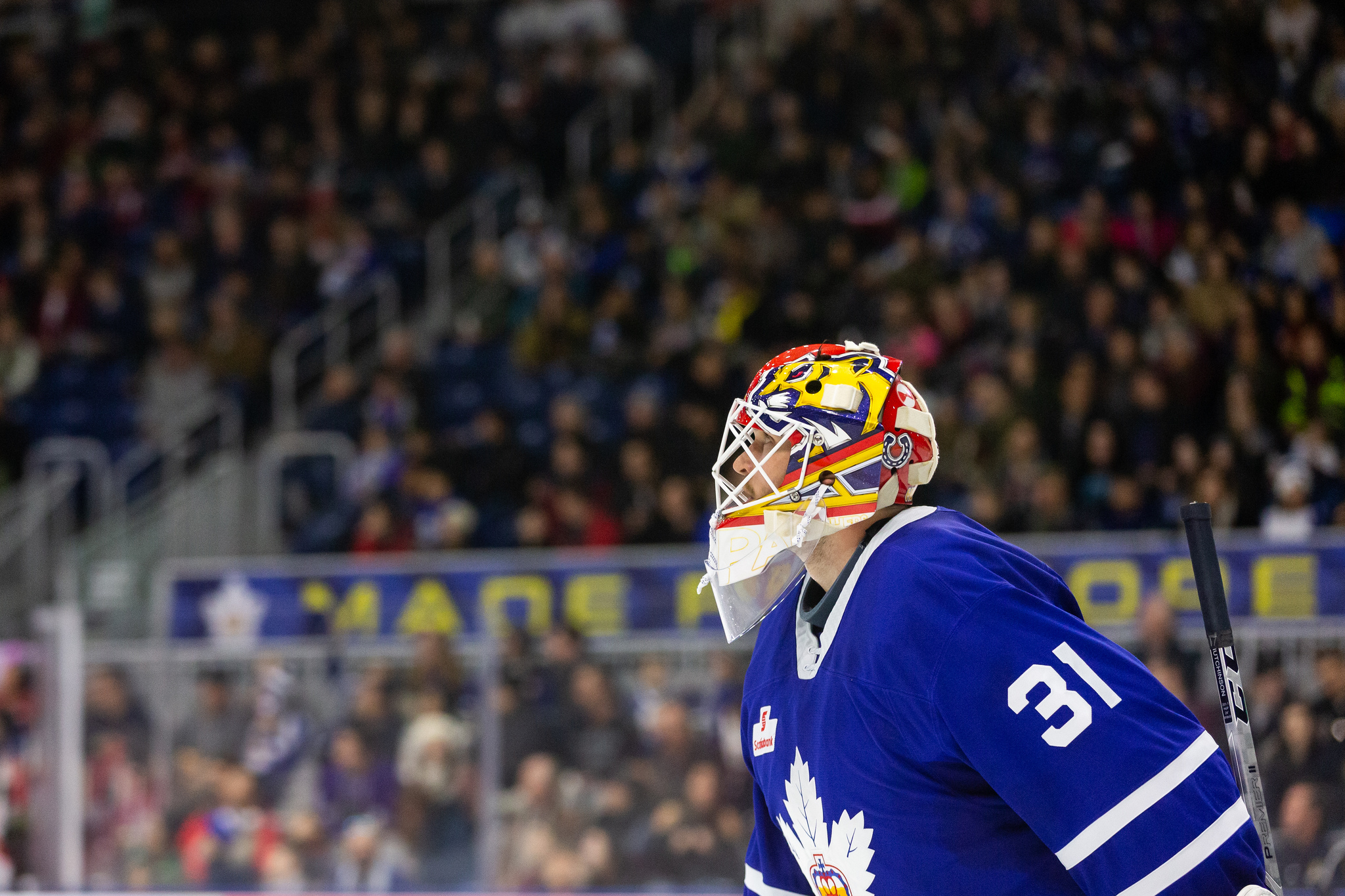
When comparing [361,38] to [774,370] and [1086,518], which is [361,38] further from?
[774,370]

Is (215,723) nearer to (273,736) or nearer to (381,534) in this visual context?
(273,736)

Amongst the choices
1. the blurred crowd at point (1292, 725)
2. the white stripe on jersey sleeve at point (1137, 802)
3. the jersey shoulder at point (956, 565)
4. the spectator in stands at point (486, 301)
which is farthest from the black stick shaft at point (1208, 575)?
the spectator in stands at point (486, 301)

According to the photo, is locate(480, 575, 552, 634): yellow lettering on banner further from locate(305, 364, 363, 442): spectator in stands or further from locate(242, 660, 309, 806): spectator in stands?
locate(305, 364, 363, 442): spectator in stands

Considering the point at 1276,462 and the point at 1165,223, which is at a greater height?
the point at 1165,223

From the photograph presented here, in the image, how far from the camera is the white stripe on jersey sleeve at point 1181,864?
1698 millimetres

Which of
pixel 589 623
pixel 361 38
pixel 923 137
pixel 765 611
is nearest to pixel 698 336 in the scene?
pixel 923 137

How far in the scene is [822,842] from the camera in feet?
6.82

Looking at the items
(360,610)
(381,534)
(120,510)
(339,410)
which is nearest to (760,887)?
(360,610)

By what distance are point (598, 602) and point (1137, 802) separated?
462 centimetres

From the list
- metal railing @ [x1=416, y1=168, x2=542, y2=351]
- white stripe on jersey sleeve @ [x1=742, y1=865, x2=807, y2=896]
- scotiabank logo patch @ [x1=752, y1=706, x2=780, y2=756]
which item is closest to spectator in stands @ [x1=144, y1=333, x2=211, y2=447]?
metal railing @ [x1=416, y1=168, x2=542, y2=351]

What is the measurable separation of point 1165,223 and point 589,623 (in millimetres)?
3679

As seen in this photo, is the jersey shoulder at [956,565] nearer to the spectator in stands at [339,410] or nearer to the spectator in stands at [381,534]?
the spectator in stands at [381,534]

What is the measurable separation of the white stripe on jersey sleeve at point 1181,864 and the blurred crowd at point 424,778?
153 inches

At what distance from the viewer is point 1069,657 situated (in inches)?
69.9
